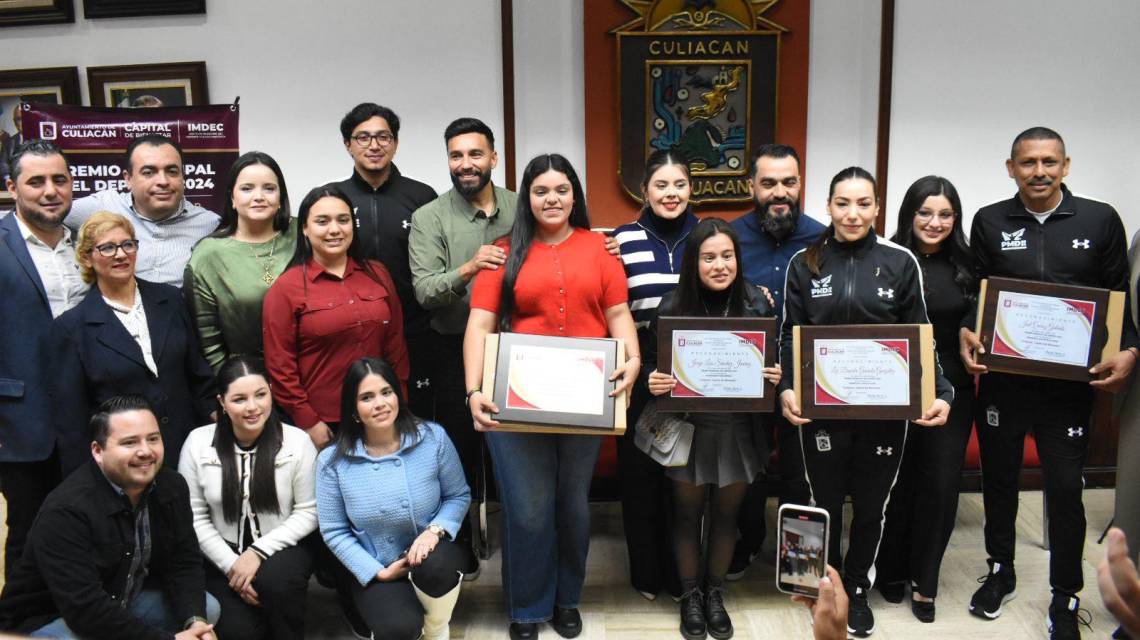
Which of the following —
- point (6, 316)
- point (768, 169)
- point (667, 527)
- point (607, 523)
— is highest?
point (768, 169)

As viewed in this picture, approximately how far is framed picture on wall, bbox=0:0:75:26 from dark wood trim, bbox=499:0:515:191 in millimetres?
2177

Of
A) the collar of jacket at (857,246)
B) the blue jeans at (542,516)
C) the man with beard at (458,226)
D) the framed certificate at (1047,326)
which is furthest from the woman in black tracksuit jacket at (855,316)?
the man with beard at (458,226)

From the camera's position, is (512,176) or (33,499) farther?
(512,176)

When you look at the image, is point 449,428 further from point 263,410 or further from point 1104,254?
point 1104,254

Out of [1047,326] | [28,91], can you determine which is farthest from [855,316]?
[28,91]

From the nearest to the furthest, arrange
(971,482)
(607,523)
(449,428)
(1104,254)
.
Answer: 1. (1104,254)
2. (449,428)
3. (607,523)
4. (971,482)

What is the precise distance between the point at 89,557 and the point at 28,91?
3.05 metres

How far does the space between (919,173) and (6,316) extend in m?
4.09

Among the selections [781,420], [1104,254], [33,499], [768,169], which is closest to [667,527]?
[781,420]

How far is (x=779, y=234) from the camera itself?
3189 millimetres

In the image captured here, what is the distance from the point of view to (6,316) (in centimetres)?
281

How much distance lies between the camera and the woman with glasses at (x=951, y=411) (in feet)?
9.91

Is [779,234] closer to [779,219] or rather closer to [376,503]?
[779,219]

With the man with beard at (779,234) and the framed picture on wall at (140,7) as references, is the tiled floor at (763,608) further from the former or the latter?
the framed picture on wall at (140,7)
